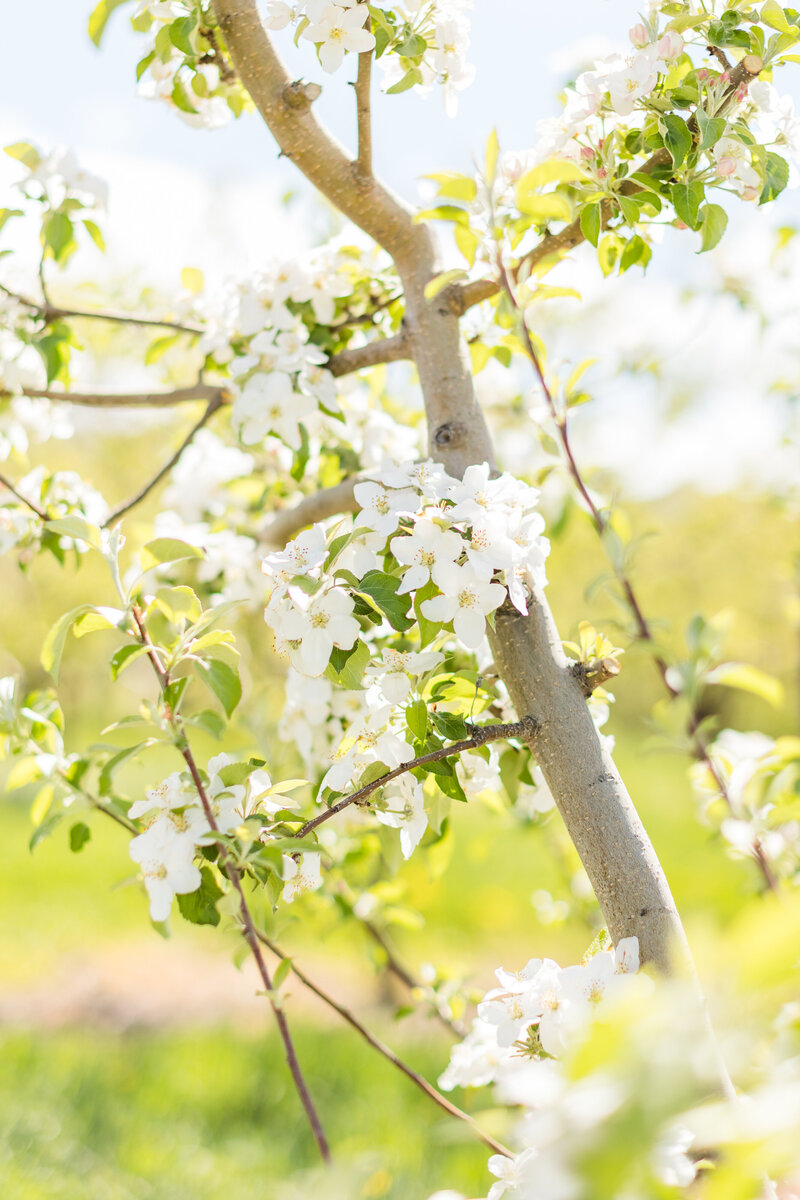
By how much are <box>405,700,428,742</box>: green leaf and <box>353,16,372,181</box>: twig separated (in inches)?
30.2

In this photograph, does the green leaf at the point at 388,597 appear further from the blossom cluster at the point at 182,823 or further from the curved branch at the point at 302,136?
the curved branch at the point at 302,136

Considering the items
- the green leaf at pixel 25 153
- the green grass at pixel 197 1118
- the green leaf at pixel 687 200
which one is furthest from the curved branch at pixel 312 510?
the green grass at pixel 197 1118

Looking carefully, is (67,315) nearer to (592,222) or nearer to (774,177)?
(592,222)

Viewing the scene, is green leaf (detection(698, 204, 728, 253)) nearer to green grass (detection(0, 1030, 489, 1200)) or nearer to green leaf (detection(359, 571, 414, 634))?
green leaf (detection(359, 571, 414, 634))

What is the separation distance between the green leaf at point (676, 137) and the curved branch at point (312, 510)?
632 millimetres

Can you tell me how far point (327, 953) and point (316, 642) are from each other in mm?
5543

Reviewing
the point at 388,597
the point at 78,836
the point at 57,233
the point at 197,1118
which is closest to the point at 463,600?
the point at 388,597

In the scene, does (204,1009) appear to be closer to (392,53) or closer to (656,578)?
(392,53)

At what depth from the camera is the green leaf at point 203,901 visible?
3.00 feet

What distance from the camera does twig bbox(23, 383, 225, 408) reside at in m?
1.62

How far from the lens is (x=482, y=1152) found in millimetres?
3000

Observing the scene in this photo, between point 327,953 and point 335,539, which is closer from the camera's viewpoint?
point 335,539

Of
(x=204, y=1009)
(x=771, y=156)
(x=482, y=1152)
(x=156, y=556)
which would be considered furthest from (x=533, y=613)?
(x=204, y=1009)

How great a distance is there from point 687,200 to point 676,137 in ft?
0.24
